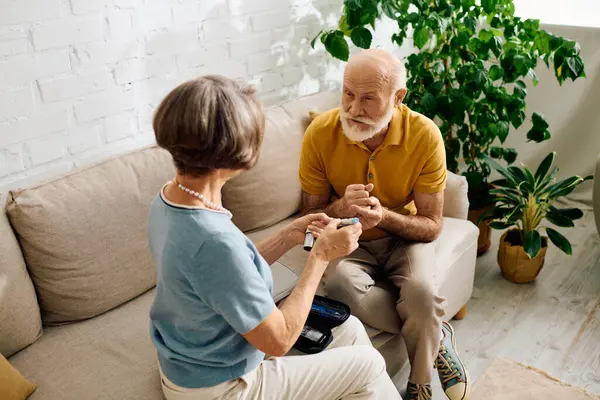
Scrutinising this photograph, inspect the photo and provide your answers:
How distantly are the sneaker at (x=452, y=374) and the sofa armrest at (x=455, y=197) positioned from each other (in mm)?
542

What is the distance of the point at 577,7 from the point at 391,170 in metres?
1.84

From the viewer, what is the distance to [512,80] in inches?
99.2

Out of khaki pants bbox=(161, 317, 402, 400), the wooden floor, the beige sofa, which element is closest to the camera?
khaki pants bbox=(161, 317, 402, 400)

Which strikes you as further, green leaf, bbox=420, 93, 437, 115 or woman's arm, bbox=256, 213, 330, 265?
green leaf, bbox=420, 93, 437, 115

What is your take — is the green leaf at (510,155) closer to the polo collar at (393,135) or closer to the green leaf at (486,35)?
the green leaf at (486,35)

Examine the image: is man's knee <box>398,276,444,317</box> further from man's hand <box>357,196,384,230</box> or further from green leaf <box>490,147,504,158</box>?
green leaf <box>490,147,504,158</box>

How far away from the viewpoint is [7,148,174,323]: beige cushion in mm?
1707

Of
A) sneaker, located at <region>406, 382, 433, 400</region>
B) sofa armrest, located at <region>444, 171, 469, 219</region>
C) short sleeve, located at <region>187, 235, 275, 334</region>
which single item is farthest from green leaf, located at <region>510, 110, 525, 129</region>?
short sleeve, located at <region>187, 235, 275, 334</region>

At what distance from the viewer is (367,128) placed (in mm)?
1926

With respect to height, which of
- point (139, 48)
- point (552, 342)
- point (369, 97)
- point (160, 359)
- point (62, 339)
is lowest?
point (552, 342)

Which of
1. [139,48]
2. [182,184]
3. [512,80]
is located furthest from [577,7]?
[182,184]

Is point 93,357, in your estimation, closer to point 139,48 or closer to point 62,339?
point 62,339

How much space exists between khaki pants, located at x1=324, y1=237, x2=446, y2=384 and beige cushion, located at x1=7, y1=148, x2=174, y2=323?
2.08ft

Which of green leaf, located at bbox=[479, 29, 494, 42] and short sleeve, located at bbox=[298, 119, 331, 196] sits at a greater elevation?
green leaf, located at bbox=[479, 29, 494, 42]
